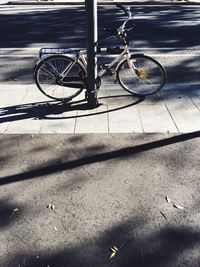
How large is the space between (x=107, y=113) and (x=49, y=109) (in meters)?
0.97

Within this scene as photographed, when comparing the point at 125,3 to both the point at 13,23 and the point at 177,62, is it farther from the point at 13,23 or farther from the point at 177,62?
the point at 177,62

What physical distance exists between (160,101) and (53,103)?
1810mm

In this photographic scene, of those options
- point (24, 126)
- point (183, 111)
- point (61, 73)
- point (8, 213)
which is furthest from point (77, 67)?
point (8, 213)

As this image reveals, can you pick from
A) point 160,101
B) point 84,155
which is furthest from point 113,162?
point 160,101

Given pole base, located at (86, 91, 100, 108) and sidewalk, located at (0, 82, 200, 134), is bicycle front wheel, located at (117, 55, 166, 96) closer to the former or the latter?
sidewalk, located at (0, 82, 200, 134)

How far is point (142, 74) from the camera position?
6.20 metres

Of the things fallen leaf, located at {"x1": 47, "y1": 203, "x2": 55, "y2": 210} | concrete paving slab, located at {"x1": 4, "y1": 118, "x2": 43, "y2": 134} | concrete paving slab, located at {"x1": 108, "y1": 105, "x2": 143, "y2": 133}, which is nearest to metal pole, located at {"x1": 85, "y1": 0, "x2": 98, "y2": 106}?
concrete paving slab, located at {"x1": 108, "y1": 105, "x2": 143, "y2": 133}

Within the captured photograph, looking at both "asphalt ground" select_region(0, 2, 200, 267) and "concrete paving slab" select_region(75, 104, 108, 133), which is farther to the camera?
"concrete paving slab" select_region(75, 104, 108, 133)

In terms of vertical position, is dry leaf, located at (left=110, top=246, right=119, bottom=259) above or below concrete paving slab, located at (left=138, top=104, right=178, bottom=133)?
below

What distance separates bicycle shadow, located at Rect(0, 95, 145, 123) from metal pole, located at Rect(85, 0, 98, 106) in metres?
0.24

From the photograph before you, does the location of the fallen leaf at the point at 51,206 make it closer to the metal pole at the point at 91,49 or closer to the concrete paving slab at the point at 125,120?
the concrete paving slab at the point at 125,120

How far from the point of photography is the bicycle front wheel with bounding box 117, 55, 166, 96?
20.1 feet

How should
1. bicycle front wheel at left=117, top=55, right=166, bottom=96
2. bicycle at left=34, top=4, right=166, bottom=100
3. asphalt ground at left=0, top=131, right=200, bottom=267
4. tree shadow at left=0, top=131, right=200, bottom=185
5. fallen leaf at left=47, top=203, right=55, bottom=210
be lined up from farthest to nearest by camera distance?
bicycle front wheel at left=117, top=55, right=166, bottom=96, bicycle at left=34, top=4, right=166, bottom=100, tree shadow at left=0, top=131, right=200, bottom=185, fallen leaf at left=47, top=203, right=55, bottom=210, asphalt ground at left=0, top=131, right=200, bottom=267

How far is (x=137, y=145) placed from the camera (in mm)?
4938
